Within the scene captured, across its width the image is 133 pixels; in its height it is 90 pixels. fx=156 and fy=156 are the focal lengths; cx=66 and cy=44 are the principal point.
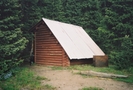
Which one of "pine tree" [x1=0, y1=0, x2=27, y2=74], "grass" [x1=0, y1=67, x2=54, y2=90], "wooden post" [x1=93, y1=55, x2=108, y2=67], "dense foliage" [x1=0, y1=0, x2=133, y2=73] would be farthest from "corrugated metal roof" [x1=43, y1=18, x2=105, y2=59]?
"grass" [x1=0, y1=67, x2=54, y2=90]

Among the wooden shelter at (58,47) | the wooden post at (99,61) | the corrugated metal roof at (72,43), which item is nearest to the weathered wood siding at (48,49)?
the wooden shelter at (58,47)

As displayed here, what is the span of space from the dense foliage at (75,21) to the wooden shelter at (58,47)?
2.82 m

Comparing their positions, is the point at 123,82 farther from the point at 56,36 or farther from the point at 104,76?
the point at 56,36

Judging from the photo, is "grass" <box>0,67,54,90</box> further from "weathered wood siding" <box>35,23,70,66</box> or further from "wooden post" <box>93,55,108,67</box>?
"wooden post" <box>93,55,108,67</box>

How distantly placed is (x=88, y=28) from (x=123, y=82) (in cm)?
2155

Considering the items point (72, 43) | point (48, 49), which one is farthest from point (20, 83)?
point (72, 43)

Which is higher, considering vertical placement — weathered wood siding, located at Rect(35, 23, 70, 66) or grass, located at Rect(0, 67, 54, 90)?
weathered wood siding, located at Rect(35, 23, 70, 66)

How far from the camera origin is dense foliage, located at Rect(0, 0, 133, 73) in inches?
564

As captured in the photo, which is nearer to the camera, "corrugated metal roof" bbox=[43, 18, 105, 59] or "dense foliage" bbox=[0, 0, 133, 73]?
"dense foliage" bbox=[0, 0, 133, 73]

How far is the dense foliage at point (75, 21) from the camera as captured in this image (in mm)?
14336

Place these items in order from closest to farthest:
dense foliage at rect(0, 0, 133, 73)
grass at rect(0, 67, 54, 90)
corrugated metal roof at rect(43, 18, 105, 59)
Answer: grass at rect(0, 67, 54, 90) → dense foliage at rect(0, 0, 133, 73) → corrugated metal roof at rect(43, 18, 105, 59)

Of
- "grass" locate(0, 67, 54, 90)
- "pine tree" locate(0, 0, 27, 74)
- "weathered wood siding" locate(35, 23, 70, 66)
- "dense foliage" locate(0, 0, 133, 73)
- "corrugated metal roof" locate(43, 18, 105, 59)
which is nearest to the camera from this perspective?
"grass" locate(0, 67, 54, 90)

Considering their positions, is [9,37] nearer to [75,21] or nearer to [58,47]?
[58,47]

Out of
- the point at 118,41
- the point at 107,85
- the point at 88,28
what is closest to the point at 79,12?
the point at 88,28
